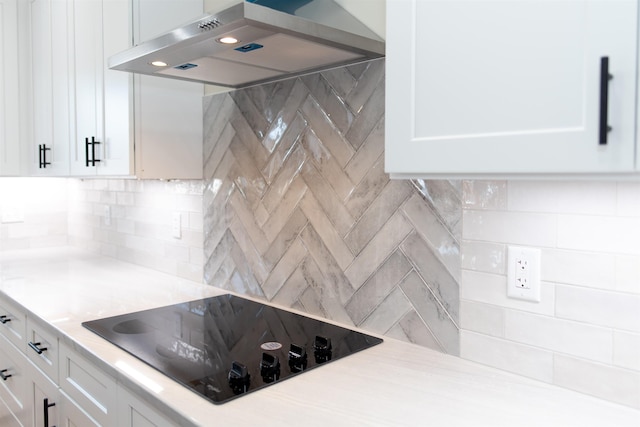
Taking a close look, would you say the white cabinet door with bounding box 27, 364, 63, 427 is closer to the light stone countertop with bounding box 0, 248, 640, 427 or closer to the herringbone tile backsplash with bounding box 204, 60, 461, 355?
the light stone countertop with bounding box 0, 248, 640, 427

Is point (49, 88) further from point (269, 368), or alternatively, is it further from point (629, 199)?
point (629, 199)

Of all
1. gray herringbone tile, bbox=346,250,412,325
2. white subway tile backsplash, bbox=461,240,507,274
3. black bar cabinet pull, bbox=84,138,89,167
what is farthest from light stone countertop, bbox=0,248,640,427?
black bar cabinet pull, bbox=84,138,89,167

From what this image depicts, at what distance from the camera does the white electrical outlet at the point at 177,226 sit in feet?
7.59

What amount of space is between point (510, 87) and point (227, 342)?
41.5 inches

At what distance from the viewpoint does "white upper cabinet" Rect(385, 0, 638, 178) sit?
0.73 metres

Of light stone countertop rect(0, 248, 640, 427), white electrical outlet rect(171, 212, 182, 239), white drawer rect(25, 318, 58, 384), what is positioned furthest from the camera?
white electrical outlet rect(171, 212, 182, 239)

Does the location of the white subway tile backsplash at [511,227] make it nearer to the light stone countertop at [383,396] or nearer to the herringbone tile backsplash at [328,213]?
the herringbone tile backsplash at [328,213]

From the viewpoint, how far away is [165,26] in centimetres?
202

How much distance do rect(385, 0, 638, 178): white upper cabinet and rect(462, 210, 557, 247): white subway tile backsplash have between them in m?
0.33

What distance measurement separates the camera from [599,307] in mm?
1062

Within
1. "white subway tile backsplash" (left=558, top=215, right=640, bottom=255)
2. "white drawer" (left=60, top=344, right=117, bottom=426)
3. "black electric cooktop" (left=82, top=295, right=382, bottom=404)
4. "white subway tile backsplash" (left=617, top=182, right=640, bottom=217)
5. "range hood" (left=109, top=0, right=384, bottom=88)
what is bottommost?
"white drawer" (left=60, top=344, right=117, bottom=426)

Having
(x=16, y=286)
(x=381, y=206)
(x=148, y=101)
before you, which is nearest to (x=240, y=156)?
(x=148, y=101)

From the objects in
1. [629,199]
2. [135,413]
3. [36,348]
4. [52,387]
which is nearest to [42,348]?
[36,348]

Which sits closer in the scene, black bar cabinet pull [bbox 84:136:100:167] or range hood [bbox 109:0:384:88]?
range hood [bbox 109:0:384:88]
